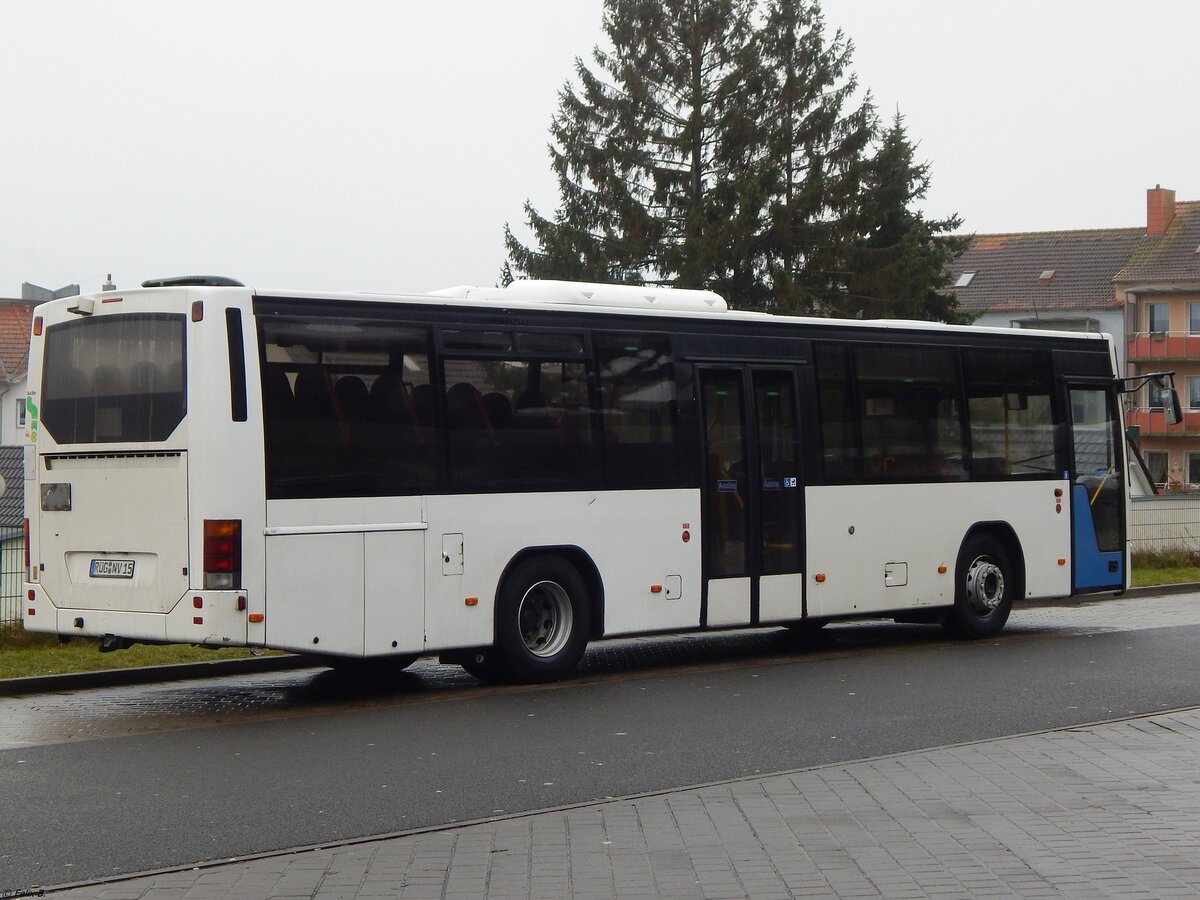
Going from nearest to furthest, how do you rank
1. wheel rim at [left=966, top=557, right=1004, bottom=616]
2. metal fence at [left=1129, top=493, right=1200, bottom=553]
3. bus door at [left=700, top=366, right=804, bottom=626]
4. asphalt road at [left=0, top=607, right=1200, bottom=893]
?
asphalt road at [left=0, top=607, right=1200, bottom=893] < bus door at [left=700, top=366, right=804, bottom=626] < wheel rim at [left=966, top=557, right=1004, bottom=616] < metal fence at [left=1129, top=493, right=1200, bottom=553]

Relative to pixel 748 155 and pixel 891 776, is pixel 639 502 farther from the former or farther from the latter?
pixel 748 155

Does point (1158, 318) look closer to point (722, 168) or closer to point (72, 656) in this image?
point (722, 168)

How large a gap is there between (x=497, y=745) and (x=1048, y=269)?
74320 mm

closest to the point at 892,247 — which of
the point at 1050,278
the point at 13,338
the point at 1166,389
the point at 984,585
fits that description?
the point at 1166,389

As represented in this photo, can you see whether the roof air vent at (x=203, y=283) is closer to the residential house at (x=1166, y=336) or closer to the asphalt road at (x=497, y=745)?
the asphalt road at (x=497, y=745)

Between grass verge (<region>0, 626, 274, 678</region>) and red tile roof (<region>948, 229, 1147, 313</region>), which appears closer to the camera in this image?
grass verge (<region>0, 626, 274, 678</region>)

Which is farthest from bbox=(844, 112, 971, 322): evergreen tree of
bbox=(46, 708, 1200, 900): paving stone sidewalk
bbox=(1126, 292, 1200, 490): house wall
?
bbox=(46, 708, 1200, 900): paving stone sidewalk

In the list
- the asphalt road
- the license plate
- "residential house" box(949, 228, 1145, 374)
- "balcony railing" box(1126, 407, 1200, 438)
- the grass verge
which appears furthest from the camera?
"residential house" box(949, 228, 1145, 374)

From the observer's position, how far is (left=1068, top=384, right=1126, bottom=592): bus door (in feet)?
59.0

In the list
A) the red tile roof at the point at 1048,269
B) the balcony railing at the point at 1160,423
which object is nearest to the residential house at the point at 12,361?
the red tile roof at the point at 1048,269

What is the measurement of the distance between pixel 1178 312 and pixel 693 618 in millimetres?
67415

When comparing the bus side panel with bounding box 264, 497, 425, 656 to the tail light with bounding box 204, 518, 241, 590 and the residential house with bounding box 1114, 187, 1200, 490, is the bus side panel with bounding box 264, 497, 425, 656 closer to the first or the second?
the tail light with bounding box 204, 518, 241, 590

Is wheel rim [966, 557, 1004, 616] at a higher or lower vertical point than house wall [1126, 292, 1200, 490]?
lower

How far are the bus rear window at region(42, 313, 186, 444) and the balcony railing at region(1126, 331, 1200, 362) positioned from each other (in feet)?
229
